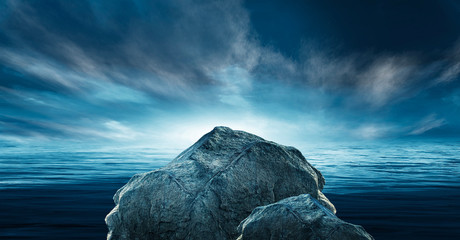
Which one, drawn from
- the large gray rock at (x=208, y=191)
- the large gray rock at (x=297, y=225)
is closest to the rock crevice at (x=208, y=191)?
the large gray rock at (x=208, y=191)

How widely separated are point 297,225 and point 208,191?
1600 mm

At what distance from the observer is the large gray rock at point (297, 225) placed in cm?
308

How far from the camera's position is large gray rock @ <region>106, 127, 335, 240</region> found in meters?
4.10

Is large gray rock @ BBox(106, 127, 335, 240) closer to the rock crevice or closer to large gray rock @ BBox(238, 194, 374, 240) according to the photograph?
the rock crevice

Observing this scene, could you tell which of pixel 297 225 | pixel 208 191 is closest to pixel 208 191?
pixel 208 191

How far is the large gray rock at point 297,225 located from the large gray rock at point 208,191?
0.78m

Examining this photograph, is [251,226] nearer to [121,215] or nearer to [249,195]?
[249,195]

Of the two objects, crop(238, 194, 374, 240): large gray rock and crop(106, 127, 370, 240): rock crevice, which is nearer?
crop(238, 194, 374, 240): large gray rock

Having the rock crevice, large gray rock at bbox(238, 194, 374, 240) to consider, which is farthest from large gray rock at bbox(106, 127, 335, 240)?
large gray rock at bbox(238, 194, 374, 240)

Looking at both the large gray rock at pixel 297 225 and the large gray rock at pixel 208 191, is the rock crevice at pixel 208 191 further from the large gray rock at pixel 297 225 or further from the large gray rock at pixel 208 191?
the large gray rock at pixel 297 225

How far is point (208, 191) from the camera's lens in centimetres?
426

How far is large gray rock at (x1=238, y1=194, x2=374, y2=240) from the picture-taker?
3.08m

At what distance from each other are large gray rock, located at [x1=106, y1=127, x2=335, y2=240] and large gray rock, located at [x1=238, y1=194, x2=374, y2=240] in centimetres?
78

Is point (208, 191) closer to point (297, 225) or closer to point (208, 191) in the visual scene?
point (208, 191)
